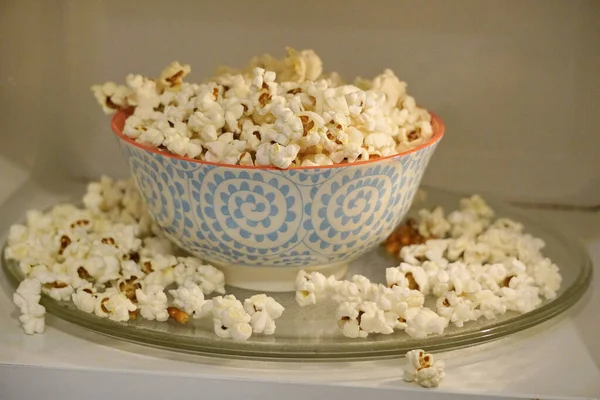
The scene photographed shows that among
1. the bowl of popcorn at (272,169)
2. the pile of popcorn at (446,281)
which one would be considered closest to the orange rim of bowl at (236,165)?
the bowl of popcorn at (272,169)

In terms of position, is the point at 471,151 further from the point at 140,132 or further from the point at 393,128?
the point at 140,132

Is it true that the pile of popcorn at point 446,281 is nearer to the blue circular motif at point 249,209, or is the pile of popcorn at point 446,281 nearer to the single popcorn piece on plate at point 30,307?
the blue circular motif at point 249,209

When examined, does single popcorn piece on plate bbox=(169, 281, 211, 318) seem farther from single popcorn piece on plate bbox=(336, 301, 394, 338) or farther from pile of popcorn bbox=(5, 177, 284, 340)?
single popcorn piece on plate bbox=(336, 301, 394, 338)

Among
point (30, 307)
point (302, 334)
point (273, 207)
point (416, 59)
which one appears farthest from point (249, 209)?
point (416, 59)

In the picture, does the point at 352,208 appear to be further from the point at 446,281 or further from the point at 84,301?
the point at 84,301

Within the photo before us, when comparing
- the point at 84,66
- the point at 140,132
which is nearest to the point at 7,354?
the point at 140,132
